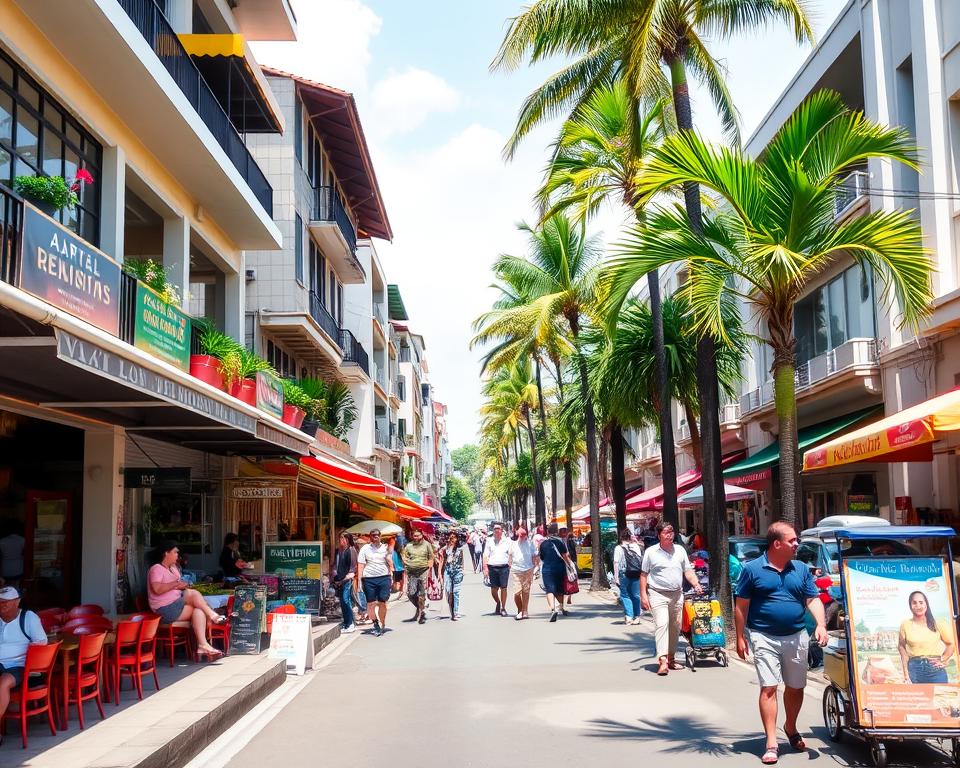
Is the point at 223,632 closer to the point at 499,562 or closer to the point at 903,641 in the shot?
the point at 499,562

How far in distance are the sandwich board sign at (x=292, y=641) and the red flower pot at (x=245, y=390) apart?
4.43 m

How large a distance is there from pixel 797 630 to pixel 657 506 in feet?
88.2

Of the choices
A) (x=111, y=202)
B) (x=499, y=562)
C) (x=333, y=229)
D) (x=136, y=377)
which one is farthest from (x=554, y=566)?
(x=333, y=229)

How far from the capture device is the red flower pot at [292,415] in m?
19.9

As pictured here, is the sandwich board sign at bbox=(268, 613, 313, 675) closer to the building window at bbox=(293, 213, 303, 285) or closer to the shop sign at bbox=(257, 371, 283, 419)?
the shop sign at bbox=(257, 371, 283, 419)

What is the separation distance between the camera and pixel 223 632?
523 inches

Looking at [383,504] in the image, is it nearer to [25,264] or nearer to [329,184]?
[329,184]

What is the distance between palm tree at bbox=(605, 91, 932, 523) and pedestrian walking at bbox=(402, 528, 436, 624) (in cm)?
874

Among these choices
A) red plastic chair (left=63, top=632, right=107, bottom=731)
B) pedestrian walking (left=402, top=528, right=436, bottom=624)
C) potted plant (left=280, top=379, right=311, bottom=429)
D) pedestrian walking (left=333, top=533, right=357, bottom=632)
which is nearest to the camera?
red plastic chair (left=63, top=632, right=107, bottom=731)

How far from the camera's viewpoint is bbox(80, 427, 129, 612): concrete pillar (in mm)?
14047

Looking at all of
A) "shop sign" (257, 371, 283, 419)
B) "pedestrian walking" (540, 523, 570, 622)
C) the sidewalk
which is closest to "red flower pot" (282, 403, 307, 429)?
"shop sign" (257, 371, 283, 419)

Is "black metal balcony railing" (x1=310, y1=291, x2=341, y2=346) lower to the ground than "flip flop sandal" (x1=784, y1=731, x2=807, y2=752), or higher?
higher

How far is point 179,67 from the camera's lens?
49.3 ft

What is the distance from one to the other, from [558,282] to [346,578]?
14325 mm
